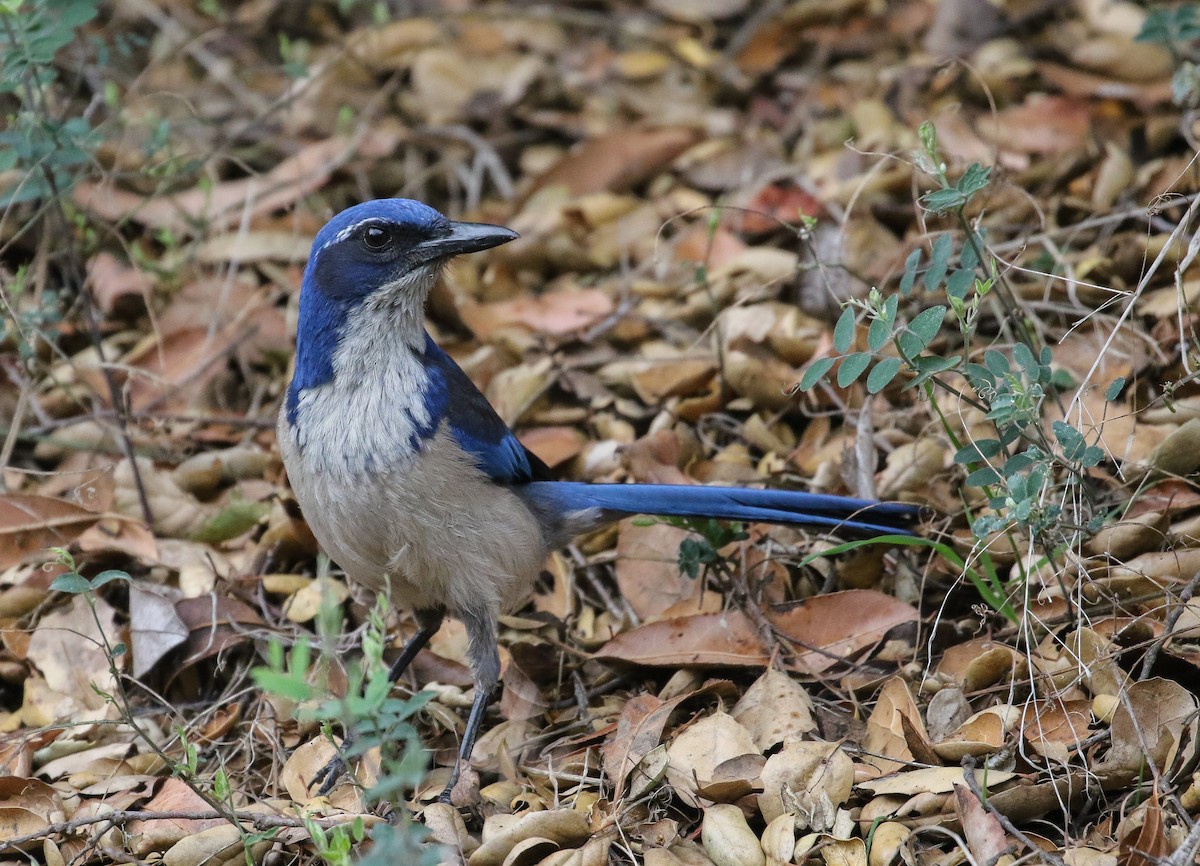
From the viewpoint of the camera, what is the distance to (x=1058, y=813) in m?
3.29

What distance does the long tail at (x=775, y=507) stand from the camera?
4.19m

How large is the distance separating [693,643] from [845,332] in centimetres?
117

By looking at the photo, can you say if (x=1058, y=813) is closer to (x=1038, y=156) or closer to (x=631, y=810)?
(x=631, y=810)

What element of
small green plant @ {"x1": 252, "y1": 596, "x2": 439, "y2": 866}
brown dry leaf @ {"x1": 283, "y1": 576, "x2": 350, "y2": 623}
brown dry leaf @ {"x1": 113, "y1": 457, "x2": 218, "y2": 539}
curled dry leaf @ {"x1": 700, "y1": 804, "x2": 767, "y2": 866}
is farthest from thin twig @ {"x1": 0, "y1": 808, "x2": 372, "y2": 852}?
brown dry leaf @ {"x1": 113, "y1": 457, "x2": 218, "y2": 539}

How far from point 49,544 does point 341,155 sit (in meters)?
2.66

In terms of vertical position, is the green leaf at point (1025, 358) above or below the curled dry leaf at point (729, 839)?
above

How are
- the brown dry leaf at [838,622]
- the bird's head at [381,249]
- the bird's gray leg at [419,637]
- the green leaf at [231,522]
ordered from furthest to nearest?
the green leaf at [231,522] → the bird's gray leg at [419,637] → the bird's head at [381,249] → the brown dry leaf at [838,622]

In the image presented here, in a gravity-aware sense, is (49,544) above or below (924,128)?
below

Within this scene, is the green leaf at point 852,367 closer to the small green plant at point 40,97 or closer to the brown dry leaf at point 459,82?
the small green plant at point 40,97

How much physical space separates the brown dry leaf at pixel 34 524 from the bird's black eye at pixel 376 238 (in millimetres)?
1597

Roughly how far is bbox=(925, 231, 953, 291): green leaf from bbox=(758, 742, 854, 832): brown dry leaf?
1331mm

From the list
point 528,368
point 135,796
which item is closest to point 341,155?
point 528,368

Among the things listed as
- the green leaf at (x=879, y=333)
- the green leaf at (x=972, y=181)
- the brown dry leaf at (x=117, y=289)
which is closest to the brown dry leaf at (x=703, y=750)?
the green leaf at (x=879, y=333)

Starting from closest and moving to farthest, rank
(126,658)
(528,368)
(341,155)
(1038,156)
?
(126,658) → (528,368) → (1038,156) → (341,155)
